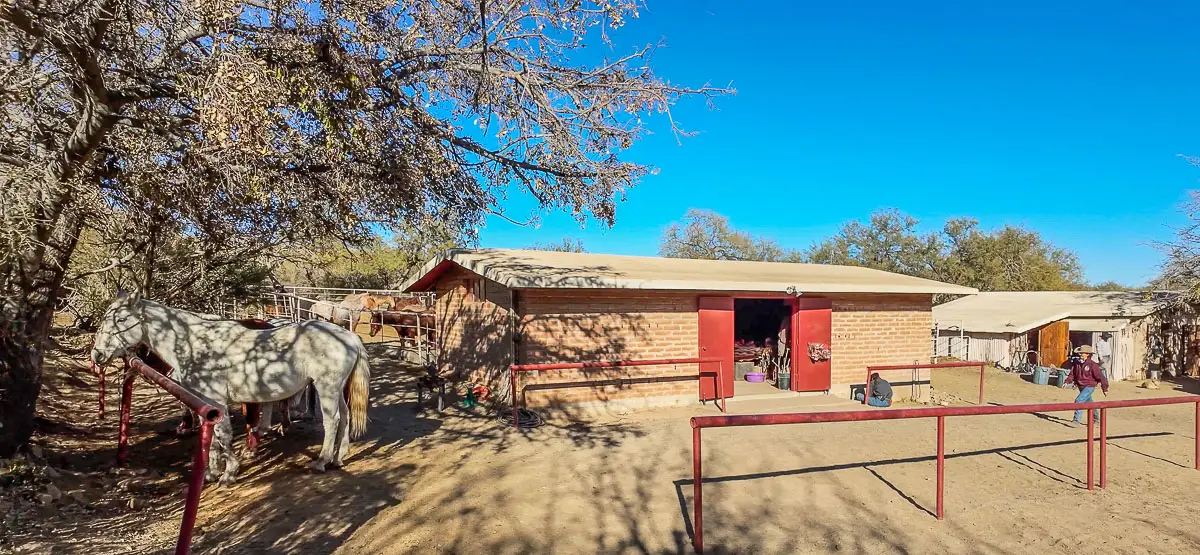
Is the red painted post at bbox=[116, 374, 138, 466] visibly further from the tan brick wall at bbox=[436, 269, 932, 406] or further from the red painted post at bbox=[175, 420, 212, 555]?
the tan brick wall at bbox=[436, 269, 932, 406]

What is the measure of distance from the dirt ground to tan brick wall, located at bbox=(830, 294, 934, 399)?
344 centimetres

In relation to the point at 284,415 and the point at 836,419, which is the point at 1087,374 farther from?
the point at 284,415

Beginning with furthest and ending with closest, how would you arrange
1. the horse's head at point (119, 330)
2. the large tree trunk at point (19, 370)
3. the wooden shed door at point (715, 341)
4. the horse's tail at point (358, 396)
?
the wooden shed door at point (715, 341) < the horse's tail at point (358, 396) < the horse's head at point (119, 330) < the large tree trunk at point (19, 370)

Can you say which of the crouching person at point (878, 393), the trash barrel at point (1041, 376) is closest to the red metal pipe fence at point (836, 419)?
the crouching person at point (878, 393)

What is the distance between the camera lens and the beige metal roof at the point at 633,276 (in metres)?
8.94

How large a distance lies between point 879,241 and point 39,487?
4501 centimetres

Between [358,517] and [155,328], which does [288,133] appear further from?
[358,517]

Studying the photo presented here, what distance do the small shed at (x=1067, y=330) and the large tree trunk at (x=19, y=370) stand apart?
73.7 feet

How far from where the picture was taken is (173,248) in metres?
8.84

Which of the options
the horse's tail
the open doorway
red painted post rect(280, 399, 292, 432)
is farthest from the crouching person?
red painted post rect(280, 399, 292, 432)

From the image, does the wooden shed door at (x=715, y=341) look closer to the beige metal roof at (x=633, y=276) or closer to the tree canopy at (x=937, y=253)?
the beige metal roof at (x=633, y=276)

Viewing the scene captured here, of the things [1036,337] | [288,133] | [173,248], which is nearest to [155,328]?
[288,133]

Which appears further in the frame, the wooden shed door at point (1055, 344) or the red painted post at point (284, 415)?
the wooden shed door at point (1055, 344)

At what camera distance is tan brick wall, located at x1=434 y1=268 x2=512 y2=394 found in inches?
388
